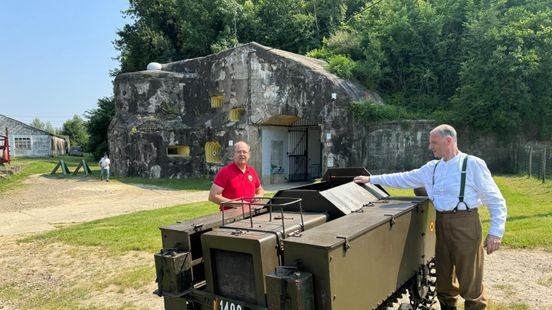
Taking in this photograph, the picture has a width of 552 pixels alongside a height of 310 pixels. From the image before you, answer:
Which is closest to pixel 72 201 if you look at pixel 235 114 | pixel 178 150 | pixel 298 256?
pixel 178 150

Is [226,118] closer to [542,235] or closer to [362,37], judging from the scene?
[362,37]

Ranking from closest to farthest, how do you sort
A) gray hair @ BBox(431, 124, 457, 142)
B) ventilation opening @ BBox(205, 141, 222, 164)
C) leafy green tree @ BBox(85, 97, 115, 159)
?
1. gray hair @ BBox(431, 124, 457, 142)
2. ventilation opening @ BBox(205, 141, 222, 164)
3. leafy green tree @ BBox(85, 97, 115, 159)

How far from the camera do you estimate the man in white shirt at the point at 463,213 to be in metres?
3.92

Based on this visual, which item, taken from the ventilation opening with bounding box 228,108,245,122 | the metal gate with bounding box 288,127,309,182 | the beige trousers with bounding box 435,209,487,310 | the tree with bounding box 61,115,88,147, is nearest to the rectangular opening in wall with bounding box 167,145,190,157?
the ventilation opening with bounding box 228,108,245,122

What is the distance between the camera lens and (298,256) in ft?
9.74

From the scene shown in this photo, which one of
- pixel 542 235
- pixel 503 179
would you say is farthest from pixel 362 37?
pixel 542 235

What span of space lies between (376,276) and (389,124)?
48.8 ft

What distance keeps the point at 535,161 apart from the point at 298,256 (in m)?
14.7

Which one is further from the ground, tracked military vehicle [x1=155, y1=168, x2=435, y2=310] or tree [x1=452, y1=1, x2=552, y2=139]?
tree [x1=452, y1=1, x2=552, y2=139]

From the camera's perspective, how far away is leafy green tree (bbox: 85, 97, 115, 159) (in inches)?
1329

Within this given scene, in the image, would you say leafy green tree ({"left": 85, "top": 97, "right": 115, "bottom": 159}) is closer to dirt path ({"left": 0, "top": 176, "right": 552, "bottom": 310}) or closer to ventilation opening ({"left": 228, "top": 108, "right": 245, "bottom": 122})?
ventilation opening ({"left": 228, "top": 108, "right": 245, "bottom": 122})

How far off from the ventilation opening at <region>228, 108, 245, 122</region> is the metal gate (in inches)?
112

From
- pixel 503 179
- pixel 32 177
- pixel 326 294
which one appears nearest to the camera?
pixel 326 294

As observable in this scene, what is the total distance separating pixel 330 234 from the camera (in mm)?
3143
